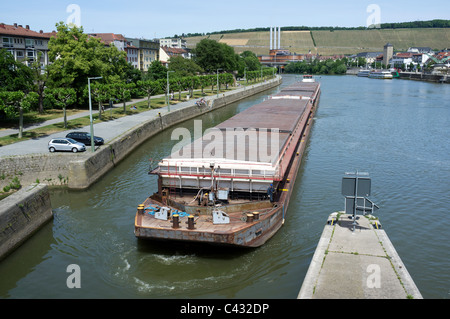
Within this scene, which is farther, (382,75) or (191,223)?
(382,75)

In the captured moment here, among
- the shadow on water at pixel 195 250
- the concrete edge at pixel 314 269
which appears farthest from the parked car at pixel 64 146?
the concrete edge at pixel 314 269

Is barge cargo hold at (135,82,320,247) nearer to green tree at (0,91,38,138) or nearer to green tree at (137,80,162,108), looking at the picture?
green tree at (0,91,38,138)

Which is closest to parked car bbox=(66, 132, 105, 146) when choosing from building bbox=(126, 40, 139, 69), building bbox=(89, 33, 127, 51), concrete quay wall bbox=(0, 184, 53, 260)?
concrete quay wall bbox=(0, 184, 53, 260)

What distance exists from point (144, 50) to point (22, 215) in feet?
336

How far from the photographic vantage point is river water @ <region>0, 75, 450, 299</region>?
1595cm

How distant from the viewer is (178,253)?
59.1 feet

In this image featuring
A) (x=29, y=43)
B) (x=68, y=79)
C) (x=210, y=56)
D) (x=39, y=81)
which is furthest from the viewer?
(x=210, y=56)

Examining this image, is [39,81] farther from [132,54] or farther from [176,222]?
[132,54]

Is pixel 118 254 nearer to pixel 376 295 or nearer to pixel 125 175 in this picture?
pixel 376 295

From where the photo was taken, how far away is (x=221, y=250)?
18047 millimetres

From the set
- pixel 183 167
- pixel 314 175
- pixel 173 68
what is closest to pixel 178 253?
pixel 183 167

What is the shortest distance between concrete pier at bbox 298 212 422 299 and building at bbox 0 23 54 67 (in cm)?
6669

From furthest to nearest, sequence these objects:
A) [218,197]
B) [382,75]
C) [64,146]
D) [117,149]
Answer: [382,75] < [117,149] < [64,146] < [218,197]

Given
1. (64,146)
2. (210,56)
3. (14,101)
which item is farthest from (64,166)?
(210,56)
